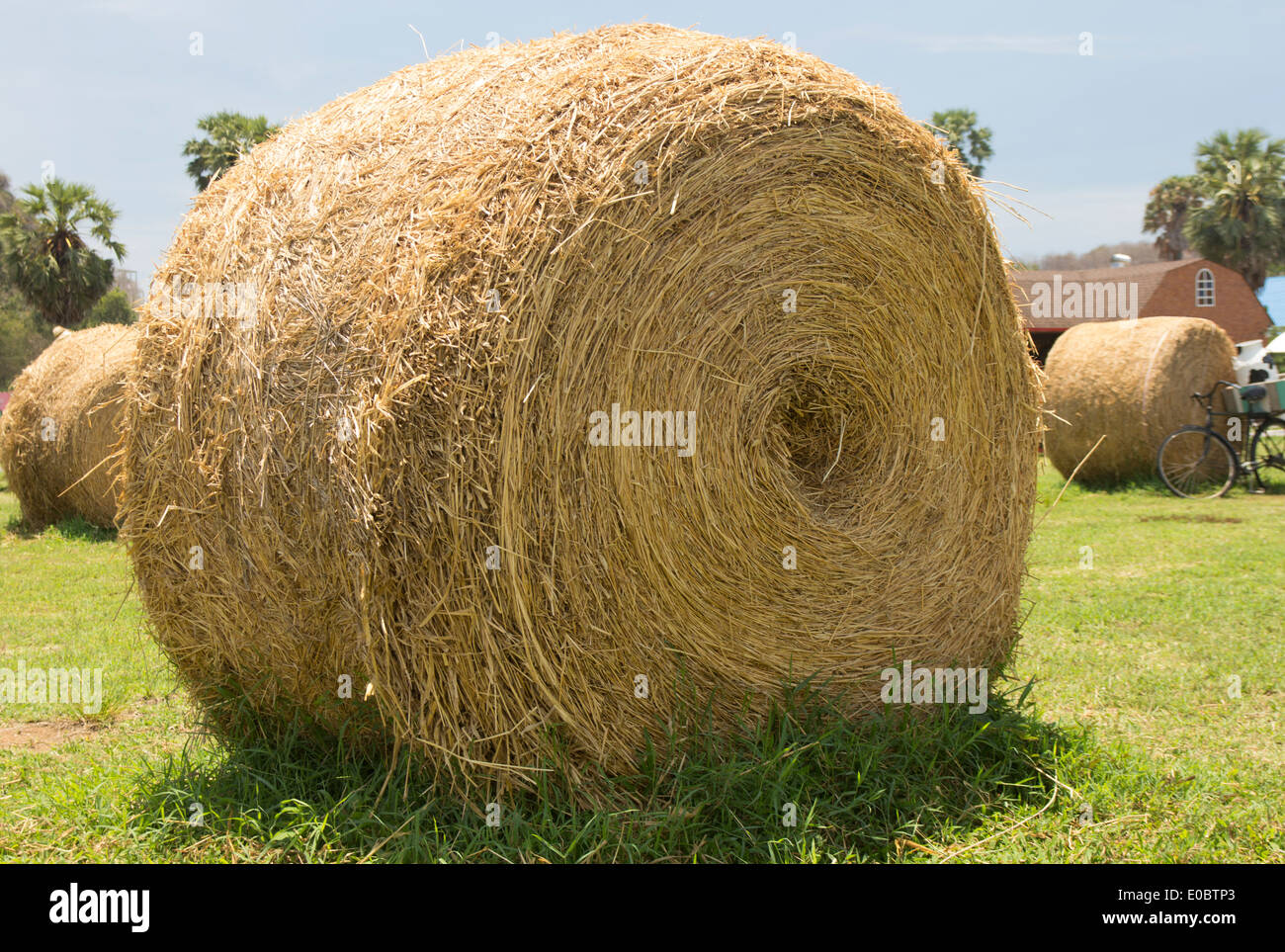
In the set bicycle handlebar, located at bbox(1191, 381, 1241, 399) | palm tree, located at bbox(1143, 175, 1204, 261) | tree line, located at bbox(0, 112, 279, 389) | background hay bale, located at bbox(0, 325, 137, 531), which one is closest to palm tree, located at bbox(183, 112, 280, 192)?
tree line, located at bbox(0, 112, 279, 389)

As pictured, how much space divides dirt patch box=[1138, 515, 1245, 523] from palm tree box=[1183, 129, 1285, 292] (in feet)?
104

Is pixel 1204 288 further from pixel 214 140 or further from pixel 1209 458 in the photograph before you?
pixel 214 140

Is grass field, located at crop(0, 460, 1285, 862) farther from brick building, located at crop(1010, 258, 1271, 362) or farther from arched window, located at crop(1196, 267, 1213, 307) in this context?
arched window, located at crop(1196, 267, 1213, 307)

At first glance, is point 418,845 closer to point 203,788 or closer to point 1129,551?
point 203,788

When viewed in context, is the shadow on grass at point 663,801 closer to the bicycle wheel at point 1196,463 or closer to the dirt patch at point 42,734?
the dirt patch at point 42,734

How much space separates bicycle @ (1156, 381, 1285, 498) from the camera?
1320cm

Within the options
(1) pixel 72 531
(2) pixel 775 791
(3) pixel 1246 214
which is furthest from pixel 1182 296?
(2) pixel 775 791

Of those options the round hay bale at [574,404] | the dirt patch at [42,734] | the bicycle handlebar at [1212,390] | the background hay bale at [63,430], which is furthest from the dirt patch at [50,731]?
the bicycle handlebar at [1212,390]

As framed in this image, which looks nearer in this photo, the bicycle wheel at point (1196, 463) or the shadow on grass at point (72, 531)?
the shadow on grass at point (72, 531)

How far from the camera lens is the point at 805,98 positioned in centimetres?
402

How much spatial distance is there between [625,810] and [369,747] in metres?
1.06

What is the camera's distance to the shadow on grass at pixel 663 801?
3.47 m

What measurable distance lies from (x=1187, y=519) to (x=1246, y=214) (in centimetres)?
3292

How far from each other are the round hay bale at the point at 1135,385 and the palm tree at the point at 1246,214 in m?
28.1
